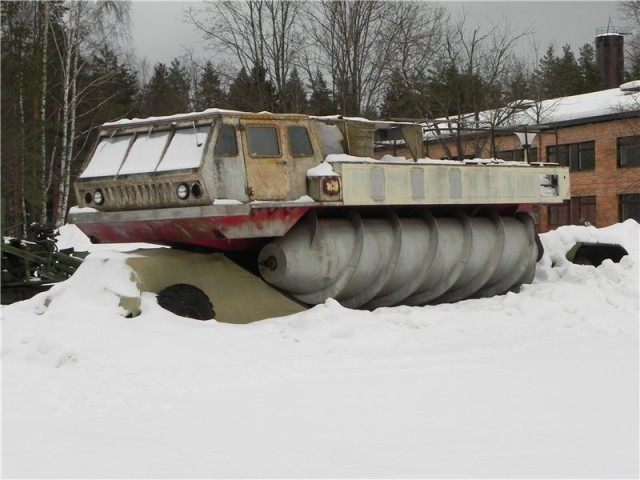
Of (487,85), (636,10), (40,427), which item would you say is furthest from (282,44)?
(40,427)

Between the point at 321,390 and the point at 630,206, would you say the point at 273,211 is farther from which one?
the point at 630,206

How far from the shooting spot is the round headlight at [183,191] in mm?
11789

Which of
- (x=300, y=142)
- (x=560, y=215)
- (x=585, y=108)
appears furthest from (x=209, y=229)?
(x=585, y=108)

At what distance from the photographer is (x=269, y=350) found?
33.9 feet

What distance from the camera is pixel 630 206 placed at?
41344 millimetres

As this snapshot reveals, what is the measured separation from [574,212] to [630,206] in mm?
2379

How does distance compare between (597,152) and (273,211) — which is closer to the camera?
(273,211)

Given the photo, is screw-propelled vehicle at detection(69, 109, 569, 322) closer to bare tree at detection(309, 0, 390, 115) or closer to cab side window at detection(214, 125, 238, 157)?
cab side window at detection(214, 125, 238, 157)

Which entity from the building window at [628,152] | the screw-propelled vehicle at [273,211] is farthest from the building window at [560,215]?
the screw-propelled vehicle at [273,211]

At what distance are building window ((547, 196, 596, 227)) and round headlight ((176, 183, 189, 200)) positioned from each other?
32394mm

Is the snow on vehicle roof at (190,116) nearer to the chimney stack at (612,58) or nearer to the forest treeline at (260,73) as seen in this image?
the forest treeline at (260,73)

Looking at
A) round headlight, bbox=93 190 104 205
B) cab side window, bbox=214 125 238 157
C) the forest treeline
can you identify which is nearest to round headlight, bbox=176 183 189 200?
cab side window, bbox=214 125 238 157

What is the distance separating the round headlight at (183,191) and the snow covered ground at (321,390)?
3.44 feet

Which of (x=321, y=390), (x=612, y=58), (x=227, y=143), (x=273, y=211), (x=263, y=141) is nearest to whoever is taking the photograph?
(x=321, y=390)
